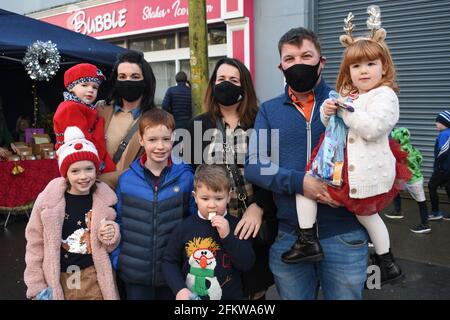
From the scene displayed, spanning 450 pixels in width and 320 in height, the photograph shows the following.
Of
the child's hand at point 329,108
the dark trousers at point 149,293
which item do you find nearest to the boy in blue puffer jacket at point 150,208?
the dark trousers at point 149,293

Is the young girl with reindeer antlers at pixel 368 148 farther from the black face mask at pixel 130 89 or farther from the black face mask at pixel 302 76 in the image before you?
the black face mask at pixel 130 89

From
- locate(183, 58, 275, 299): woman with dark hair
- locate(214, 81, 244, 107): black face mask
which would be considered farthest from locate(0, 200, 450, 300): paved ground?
locate(214, 81, 244, 107): black face mask

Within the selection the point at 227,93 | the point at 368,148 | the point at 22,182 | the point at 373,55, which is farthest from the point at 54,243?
the point at 22,182

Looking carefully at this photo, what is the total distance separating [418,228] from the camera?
5734 mm

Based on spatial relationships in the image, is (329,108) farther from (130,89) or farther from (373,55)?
(130,89)

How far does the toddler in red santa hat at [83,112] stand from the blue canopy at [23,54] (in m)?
2.11

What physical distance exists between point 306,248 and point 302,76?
2.74ft

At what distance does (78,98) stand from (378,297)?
303 cm

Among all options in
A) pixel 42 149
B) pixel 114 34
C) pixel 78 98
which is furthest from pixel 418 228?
pixel 114 34

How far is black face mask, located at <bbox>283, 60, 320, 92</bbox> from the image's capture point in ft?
6.97

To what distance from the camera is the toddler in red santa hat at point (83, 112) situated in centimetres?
261

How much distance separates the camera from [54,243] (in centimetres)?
229

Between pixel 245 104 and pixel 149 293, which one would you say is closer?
pixel 149 293

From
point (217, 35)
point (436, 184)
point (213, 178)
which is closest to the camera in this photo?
point (213, 178)
